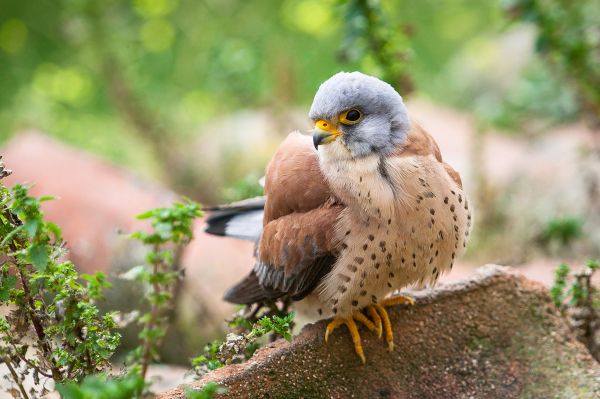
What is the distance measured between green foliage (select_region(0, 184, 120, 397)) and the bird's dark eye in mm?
944

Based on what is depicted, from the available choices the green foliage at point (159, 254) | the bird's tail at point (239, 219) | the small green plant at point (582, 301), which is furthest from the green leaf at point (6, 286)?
the small green plant at point (582, 301)

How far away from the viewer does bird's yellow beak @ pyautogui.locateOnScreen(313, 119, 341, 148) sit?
2537mm

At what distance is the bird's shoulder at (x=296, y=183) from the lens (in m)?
2.67

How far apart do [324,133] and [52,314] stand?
3.36ft

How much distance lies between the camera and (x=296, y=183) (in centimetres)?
271

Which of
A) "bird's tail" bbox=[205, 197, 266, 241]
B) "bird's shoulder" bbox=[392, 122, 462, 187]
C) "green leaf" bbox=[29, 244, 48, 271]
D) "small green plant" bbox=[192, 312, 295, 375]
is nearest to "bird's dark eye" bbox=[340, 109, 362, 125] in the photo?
"bird's shoulder" bbox=[392, 122, 462, 187]

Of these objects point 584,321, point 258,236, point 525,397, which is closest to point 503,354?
point 525,397

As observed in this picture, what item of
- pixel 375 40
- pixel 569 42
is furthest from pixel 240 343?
pixel 569 42

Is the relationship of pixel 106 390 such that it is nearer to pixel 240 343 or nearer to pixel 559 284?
pixel 240 343

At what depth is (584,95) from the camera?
14.1ft

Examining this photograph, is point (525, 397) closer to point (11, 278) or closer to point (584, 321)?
point (584, 321)

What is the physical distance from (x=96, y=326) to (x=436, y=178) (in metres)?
1.20

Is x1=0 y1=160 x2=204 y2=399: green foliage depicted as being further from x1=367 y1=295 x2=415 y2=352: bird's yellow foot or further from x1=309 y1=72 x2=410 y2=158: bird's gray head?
x1=367 y1=295 x2=415 y2=352: bird's yellow foot

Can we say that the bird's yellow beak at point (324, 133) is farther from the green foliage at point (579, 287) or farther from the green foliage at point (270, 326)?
the green foliage at point (579, 287)
